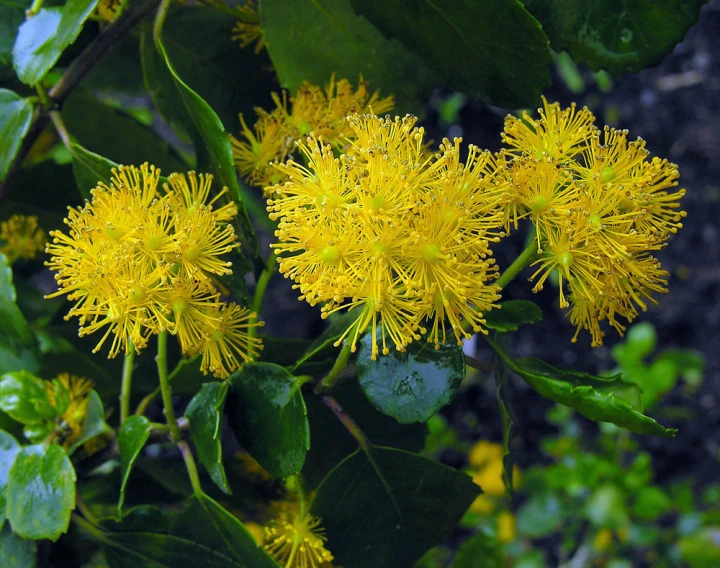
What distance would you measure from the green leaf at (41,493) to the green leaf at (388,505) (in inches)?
8.3

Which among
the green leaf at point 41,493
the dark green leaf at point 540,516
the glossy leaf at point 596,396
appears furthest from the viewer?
the dark green leaf at point 540,516

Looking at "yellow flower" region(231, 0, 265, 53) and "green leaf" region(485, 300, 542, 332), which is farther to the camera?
"yellow flower" region(231, 0, 265, 53)

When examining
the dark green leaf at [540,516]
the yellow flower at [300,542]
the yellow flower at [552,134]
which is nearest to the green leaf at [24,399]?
the yellow flower at [300,542]

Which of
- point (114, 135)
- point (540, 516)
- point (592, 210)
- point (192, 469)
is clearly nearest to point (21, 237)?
point (114, 135)

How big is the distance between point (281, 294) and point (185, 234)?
1.13m

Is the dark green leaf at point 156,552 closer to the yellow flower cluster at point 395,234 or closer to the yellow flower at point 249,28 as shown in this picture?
the yellow flower cluster at point 395,234

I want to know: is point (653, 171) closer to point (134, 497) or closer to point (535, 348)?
point (134, 497)

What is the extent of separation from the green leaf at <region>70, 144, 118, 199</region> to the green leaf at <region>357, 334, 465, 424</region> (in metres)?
0.27

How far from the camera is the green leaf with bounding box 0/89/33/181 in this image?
69 centimetres

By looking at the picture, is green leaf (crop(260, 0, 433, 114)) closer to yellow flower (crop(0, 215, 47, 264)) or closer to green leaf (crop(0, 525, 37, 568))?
yellow flower (crop(0, 215, 47, 264))

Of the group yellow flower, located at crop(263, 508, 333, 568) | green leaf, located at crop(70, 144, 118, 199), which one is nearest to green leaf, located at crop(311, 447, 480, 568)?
yellow flower, located at crop(263, 508, 333, 568)

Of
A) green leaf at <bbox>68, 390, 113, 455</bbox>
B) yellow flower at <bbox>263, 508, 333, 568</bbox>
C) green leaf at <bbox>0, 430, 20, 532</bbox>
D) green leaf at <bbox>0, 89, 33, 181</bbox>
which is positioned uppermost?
green leaf at <bbox>0, 89, 33, 181</bbox>

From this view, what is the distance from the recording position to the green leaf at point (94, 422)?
2.30 ft

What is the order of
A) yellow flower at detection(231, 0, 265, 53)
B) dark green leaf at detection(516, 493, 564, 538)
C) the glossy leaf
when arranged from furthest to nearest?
dark green leaf at detection(516, 493, 564, 538) → yellow flower at detection(231, 0, 265, 53) → the glossy leaf
